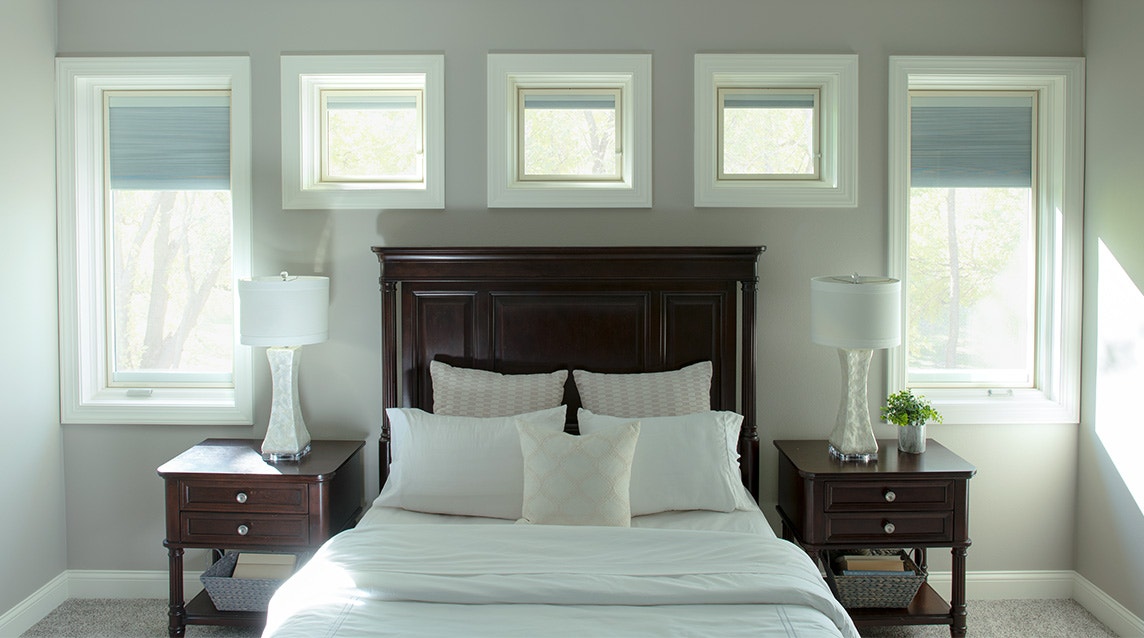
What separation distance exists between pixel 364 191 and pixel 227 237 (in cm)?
71

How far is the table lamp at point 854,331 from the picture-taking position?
3.06 m

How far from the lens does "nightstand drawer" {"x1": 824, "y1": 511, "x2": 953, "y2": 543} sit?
3062 mm

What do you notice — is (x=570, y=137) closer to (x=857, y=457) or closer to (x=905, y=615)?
(x=857, y=457)

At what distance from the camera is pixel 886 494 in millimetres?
3049

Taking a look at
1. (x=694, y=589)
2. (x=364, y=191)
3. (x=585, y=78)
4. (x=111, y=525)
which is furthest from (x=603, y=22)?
(x=111, y=525)

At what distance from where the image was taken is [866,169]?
3516 mm

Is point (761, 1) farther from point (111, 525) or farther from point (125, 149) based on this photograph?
point (111, 525)

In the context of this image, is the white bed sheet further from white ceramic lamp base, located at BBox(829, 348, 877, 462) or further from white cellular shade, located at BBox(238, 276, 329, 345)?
white cellular shade, located at BBox(238, 276, 329, 345)

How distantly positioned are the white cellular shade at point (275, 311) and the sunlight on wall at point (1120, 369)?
326 cm

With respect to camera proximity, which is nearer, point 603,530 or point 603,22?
point 603,530

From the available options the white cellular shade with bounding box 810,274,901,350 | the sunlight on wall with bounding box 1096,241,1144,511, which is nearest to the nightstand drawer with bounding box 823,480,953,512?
the white cellular shade with bounding box 810,274,901,350

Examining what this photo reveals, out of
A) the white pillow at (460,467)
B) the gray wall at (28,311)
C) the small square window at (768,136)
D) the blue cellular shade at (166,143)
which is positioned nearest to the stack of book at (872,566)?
the white pillow at (460,467)

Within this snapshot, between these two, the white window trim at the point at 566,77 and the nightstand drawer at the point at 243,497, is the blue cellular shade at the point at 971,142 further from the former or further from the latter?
the nightstand drawer at the point at 243,497

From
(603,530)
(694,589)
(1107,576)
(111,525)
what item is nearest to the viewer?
(694,589)
